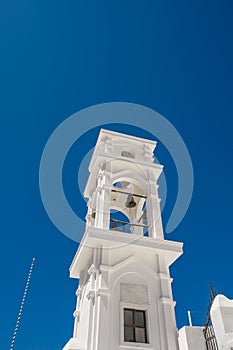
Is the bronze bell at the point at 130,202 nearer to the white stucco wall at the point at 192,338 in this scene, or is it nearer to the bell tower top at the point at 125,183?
the bell tower top at the point at 125,183

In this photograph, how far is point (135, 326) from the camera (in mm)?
8914

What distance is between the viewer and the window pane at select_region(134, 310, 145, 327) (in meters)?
9.02

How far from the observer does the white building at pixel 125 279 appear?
27.8ft

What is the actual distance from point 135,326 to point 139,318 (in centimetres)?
28

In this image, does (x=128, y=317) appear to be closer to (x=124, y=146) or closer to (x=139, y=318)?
(x=139, y=318)

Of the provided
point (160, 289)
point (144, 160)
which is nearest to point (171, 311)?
point (160, 289)

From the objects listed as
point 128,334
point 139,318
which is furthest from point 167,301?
point 128,334

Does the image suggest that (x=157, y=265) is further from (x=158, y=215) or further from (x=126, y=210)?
(x=126, y=210)

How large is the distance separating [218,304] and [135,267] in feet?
16.9

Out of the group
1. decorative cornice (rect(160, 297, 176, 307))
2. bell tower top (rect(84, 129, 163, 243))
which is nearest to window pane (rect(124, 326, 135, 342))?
decorative cornice (rect(160, 297, 176, 307))

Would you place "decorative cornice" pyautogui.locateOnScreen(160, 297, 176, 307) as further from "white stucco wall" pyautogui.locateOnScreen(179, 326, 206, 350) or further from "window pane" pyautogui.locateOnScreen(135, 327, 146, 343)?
"white stucco wall" pyautogui.locateOnScreen(179, 326, 206, 350)

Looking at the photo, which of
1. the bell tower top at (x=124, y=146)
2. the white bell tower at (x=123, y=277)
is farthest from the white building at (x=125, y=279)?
the bell tower top at (x=124, y=146)

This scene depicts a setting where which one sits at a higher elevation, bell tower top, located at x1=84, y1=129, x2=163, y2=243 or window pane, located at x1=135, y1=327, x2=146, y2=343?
bell tower top, located at x1=84, y1=129, x2=163, y2=243

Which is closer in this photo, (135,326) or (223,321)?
(223,321)
